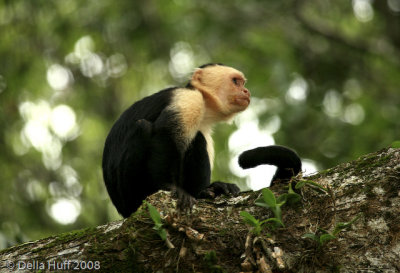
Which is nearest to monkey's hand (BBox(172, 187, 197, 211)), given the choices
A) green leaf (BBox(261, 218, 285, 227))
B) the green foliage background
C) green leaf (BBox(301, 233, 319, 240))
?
green leaf (BBox(261, 218, 285, 227))

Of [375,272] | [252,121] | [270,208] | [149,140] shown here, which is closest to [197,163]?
[149,140]

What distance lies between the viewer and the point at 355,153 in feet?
26.9

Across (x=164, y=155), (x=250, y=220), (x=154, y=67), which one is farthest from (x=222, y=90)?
(x=154, y=67)

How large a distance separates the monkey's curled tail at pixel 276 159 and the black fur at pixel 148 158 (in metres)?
0.45

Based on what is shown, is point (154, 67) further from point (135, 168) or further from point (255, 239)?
point (255, 239)

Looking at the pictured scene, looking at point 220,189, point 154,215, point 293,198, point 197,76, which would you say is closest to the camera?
point 154,215

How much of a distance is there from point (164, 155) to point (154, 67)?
6444 millimetres

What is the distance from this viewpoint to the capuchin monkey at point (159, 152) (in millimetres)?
4492

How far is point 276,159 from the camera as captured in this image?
4.02 metres

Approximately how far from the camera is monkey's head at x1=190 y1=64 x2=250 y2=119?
5.70 m

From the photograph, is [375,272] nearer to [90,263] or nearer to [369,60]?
[90,263]

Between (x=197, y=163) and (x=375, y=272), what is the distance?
2.45 meters

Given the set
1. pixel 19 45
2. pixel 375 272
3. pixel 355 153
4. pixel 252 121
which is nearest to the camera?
pixel 375 272

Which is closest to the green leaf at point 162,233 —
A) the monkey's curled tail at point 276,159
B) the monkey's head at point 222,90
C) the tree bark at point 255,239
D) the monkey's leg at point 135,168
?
the tree bark at point 255,239
